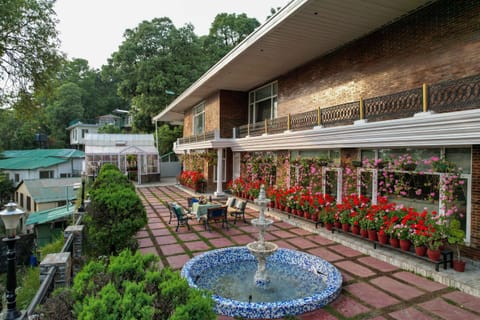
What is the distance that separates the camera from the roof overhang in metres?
7.41

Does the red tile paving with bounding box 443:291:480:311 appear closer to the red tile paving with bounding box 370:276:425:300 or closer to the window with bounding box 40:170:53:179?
the red tile paving with bounding box 370:276:425:300

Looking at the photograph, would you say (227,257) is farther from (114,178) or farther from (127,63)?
(127,63)

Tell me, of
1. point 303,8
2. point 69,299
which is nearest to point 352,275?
point 69,299

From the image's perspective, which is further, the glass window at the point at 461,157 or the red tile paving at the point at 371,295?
the glass window at the point at 461,157

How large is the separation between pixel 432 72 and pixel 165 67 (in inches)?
1063

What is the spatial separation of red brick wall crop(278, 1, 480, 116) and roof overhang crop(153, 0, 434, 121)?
0.36 metres

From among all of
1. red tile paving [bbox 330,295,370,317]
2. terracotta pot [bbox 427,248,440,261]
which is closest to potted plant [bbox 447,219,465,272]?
terracotta pot [bbox 427,248,440,261]

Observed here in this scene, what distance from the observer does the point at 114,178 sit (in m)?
8.11

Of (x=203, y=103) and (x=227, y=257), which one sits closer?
(x=227, y=257)

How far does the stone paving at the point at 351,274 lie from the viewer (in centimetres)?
433

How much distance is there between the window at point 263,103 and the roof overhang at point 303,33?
1.01 meters

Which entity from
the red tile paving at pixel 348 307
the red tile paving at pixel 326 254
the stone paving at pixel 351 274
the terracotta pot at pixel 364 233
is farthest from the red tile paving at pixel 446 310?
the terracotta pot at pixel 364 233

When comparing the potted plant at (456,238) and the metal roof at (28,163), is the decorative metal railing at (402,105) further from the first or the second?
the metal roof at (28,163)

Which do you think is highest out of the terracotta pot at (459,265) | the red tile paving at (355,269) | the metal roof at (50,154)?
the metal roof at (50,154)
